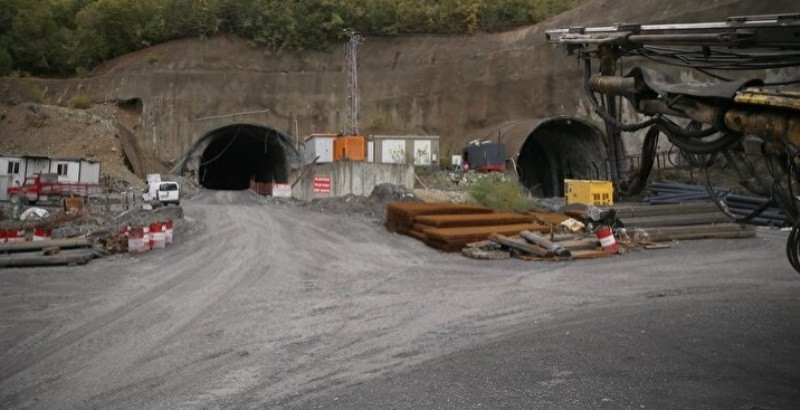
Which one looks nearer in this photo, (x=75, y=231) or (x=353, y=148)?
(x=75, y=231)

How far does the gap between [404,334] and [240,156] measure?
5792 centimetres

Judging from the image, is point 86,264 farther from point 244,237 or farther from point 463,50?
point 463,50

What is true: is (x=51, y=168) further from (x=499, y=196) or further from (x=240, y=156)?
(x=240, y=156)

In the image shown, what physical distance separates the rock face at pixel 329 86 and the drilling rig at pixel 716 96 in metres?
36.5

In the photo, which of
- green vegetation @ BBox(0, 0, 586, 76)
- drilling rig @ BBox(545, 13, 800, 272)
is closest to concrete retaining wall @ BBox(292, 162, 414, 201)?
drilling rig @ BBox(545, 13, 800, 272)

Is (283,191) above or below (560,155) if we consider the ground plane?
below

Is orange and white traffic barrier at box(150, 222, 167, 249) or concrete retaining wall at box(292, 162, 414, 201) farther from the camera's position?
concrete retaining wall at box(292, 162, 414, 201)

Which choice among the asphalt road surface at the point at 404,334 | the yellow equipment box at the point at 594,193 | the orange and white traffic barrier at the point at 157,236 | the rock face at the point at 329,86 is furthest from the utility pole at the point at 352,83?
the asphalt road surface at the point at 404,334

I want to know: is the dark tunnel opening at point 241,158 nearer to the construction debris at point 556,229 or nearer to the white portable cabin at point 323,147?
the white portable cabin at point 323,147

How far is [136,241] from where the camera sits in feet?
54.3

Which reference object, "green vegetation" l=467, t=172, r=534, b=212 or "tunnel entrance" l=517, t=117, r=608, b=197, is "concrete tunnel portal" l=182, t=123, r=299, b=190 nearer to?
"tunnel entrance" l=517, t=117, r=608, b=197

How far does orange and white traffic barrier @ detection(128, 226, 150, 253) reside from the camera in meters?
16.5

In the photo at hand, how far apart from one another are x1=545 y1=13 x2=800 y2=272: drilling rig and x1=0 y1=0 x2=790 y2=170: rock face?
36.5m

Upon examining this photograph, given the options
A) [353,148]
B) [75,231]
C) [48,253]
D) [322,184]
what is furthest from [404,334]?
[353,148]
